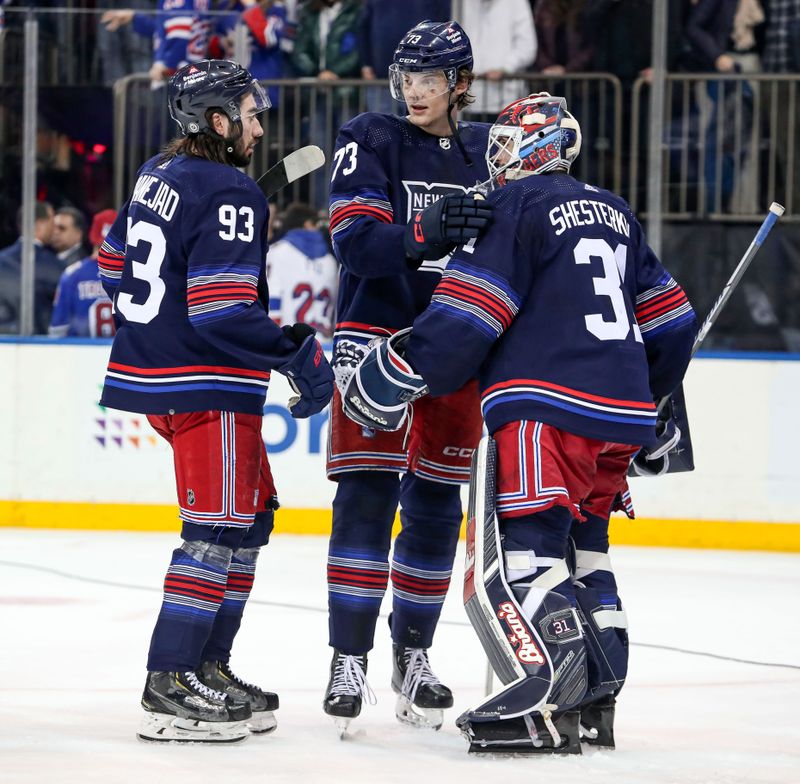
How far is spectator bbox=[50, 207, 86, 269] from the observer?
6906mm

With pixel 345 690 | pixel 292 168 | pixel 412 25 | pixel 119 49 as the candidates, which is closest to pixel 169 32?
pixel 119 49

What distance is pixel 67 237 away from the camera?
6.91 meters

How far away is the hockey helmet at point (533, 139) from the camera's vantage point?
326cm

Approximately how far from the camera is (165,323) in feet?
10.6

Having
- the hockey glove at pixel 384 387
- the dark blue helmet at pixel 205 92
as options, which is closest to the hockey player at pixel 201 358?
the dark blue helmet at pixel 205 92

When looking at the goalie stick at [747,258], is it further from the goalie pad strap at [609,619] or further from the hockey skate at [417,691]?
the hockey skate at [417,691]

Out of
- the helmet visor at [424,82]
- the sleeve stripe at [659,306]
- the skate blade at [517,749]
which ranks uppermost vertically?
the helmet visor at [424,82]

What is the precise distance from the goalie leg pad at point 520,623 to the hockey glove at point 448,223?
46 centimetres

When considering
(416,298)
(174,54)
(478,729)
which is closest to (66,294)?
(174,54)

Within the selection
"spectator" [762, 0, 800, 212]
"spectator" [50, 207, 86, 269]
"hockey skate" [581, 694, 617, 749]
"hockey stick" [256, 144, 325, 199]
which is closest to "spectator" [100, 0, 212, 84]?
"spectator" [50, 207, 86, 269]

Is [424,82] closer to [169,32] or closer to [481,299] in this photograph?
[481,299]

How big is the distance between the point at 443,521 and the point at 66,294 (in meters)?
3.69

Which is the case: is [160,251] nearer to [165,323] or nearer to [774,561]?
[165,323]

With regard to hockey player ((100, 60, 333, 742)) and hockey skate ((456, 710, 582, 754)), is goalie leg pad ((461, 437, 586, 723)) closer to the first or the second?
hockey skate ((456, 710, 582, 754))
